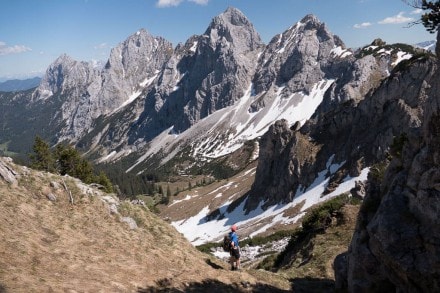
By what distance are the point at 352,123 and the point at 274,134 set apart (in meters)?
25.5

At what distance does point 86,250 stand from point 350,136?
286 ft

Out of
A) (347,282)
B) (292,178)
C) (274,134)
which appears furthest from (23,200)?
(274,134)

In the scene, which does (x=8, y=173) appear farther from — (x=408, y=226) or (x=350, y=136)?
(x=350, y=136)

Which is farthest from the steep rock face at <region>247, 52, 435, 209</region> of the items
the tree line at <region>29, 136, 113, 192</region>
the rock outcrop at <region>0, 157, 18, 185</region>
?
the rock outcrop at <region>0, 157, 18, 185</region>

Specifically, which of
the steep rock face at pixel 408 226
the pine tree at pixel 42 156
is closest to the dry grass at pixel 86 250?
the steep rock face at pixel 408 226

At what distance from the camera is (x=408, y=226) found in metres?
15.5

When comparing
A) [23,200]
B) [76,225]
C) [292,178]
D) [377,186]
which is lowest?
[292,178]

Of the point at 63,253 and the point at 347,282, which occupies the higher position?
the point at 63,253

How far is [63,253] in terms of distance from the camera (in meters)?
19.5

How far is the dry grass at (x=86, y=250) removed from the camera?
55.9 ft

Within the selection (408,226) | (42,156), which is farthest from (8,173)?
(42,156)

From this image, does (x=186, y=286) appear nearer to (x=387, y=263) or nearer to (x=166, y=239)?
(x=166, y=239)

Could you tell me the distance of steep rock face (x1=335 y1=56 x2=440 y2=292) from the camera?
47.4 ft

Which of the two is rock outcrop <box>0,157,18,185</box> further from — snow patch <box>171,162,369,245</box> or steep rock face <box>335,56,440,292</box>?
snow patch <box>171,162,369,245</box>
